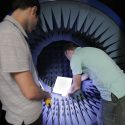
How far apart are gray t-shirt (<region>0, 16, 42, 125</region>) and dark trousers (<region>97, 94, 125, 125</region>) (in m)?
0.71

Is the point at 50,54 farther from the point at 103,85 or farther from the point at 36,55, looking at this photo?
the point at 103,85

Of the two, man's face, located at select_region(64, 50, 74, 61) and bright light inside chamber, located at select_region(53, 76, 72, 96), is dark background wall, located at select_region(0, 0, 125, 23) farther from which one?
bright light inside chamber, located at select_region(53, 76, 72, 96)

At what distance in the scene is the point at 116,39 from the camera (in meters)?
2.34

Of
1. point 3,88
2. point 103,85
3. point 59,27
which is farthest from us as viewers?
point 59,27

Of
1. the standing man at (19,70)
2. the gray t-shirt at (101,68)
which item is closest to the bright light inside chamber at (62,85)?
the gray t-shirt at (101,68)

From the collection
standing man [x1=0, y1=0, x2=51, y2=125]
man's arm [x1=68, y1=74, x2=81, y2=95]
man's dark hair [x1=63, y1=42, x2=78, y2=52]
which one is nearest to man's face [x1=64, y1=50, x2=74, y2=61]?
man's dark hair [x1=63, y1=42, x2=78, y2=52]

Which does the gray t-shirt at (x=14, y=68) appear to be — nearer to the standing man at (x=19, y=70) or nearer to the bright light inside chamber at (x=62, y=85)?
the standing man at (x=19, y=70)

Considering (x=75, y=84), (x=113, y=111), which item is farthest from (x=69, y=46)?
(x=113, y=111)

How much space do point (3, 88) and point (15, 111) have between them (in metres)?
0.15

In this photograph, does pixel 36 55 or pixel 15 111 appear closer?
pixel 15 111

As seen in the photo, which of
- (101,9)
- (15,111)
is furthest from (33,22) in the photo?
(101,9)

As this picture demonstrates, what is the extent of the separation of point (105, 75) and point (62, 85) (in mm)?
359

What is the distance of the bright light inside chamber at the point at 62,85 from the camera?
7.49 ft

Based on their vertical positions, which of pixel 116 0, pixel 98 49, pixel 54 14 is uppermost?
pixel 116 0
